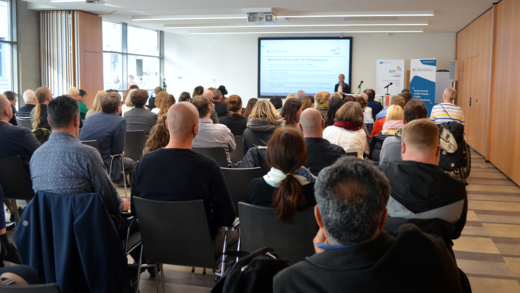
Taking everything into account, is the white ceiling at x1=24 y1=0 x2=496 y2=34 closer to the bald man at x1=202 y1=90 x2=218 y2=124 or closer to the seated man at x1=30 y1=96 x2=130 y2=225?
the bald man at x1=202 y1=90 x2=218 y2=124

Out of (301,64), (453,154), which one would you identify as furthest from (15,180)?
(301,64)

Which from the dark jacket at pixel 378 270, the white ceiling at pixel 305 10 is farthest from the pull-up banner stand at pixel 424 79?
the dark jacket at pixel 378 270

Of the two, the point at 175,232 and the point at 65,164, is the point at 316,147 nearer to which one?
the point at 175,232

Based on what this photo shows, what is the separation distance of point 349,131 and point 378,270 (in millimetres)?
3582

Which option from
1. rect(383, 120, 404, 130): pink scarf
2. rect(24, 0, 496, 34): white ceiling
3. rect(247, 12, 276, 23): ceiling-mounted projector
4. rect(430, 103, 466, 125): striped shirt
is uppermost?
rect(24, 0, 496, 34): white ceiling

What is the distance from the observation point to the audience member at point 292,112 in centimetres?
484

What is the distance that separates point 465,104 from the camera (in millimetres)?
11688

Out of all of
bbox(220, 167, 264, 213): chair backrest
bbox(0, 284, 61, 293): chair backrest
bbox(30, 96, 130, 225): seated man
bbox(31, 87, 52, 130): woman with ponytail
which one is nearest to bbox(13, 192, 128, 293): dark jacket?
bbox(30, 96, 130, 225): seated man

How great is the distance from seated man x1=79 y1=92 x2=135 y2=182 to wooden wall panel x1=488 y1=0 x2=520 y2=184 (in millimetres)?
5715

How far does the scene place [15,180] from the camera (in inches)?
146

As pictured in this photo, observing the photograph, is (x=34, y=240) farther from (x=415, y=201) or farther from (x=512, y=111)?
(x=512, y=111)

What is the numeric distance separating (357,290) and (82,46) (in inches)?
417

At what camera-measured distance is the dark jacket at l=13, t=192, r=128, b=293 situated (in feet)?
7.58

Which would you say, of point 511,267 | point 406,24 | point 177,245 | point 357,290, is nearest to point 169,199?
point 177,245
